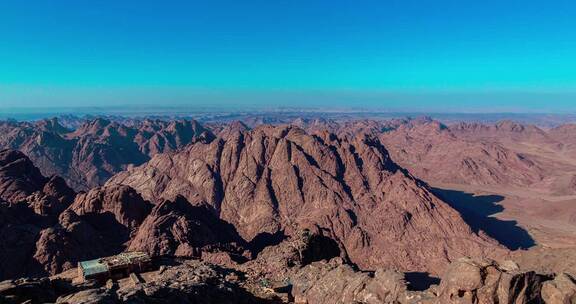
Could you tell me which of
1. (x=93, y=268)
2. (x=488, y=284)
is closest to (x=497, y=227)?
(x=488, y=284)

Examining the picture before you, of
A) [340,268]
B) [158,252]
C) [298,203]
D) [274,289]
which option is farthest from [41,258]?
[298,203]

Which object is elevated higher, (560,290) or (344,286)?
(560,290)

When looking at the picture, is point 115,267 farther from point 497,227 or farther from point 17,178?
point 497,227

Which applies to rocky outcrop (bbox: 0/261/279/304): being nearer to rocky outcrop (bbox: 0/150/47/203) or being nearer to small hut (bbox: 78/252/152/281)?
small hut (bbox: 78/252/152/281)

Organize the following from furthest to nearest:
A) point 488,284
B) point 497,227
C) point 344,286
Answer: point 497,227 → point 344,286 → point 488,284

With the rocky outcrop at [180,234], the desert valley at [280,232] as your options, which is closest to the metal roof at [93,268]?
the desert valley at [280,232]

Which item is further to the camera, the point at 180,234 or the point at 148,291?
the point at 180,234

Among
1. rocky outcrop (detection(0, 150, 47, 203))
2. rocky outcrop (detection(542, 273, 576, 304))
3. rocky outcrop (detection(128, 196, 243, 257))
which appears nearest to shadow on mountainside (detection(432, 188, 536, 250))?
rocky outcrop (detection(128, 196, 243, 257))
